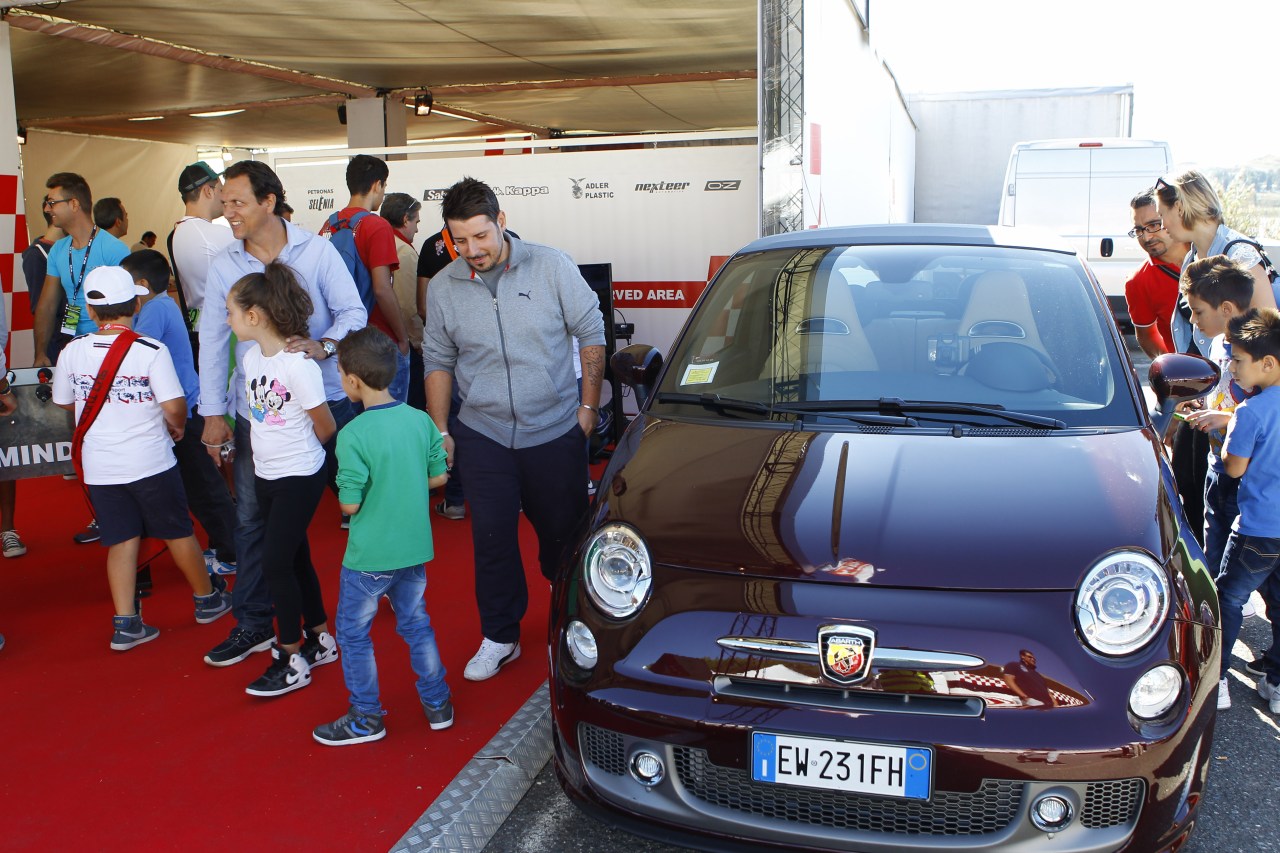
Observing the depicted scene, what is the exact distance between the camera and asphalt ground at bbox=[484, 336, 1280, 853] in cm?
271

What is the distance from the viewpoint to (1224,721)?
133 inches

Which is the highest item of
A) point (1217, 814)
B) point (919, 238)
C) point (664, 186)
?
point (664, 186)

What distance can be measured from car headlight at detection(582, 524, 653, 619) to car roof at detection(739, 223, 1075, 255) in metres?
1.54

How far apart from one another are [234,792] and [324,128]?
15.3 meters

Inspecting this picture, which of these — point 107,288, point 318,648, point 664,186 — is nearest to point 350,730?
point 318,648

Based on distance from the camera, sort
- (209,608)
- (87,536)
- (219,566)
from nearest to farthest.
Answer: (209,608) → (219,566) → (87,536)

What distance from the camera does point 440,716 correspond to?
10.8ft

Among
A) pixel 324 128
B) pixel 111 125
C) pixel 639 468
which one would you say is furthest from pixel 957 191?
pixel 639 468

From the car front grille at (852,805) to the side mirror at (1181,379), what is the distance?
1471mm

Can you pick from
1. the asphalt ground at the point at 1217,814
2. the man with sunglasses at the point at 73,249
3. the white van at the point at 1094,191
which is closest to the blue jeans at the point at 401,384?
the man with sunglasses at the point at 73,249

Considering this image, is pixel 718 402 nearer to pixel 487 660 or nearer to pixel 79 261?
pixel 487 660

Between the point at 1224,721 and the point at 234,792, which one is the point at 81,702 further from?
the point at 1224,721

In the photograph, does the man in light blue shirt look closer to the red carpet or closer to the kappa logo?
the red carpet

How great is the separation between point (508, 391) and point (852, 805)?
6.30 ft
